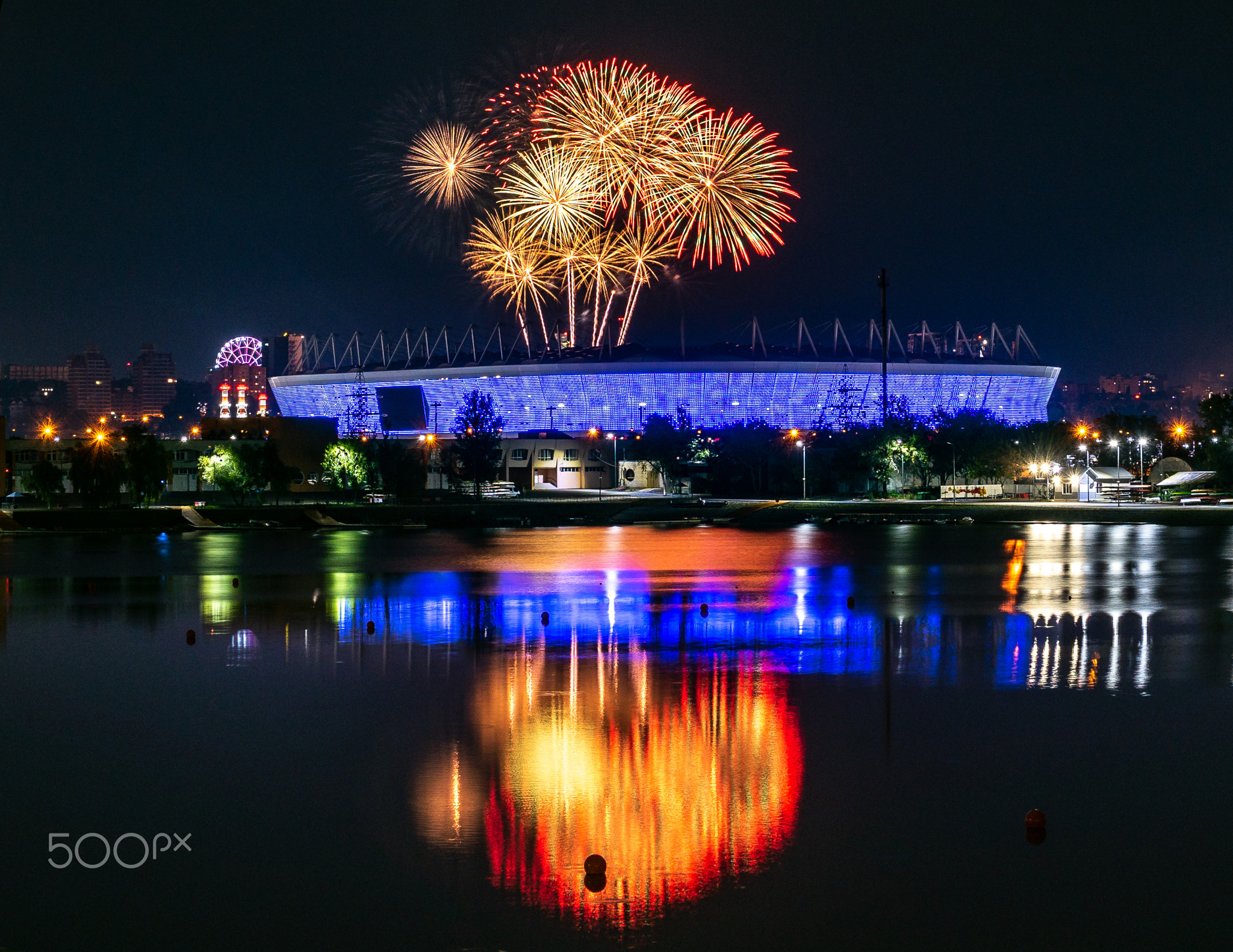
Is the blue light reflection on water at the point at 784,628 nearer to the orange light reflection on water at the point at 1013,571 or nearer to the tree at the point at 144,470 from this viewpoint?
the orange light reflection on water at the point at 1013,571

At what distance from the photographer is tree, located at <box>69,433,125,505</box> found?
6844cm

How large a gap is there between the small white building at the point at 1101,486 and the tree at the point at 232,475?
178 feet

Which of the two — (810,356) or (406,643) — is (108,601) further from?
(810,356)

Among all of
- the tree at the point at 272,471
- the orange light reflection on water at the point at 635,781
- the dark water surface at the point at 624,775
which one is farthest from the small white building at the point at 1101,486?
the orange light reflection on water at the point at 635,781

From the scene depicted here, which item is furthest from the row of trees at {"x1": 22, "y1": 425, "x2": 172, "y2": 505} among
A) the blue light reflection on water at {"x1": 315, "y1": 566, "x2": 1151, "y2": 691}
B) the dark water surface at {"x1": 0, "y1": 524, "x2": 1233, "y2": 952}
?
the dark water surface at {"x1": 0, "y1": 524, "x2": 1233, "y2": 952}

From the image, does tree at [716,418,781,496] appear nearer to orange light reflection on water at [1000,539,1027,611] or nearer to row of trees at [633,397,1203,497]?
row of trees at [633,397,1203,497]

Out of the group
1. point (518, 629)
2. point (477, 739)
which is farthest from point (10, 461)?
point (477, 739)

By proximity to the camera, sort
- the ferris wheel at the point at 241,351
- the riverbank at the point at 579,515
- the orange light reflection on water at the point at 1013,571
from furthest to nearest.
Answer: the ferris wheel at the point at 241,351 < the riverbank at the point at 579,515 < the orange light reflection on water at the point at 1013,571

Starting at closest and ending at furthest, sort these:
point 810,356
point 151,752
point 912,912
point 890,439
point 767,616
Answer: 1. point 912,912
2. point 151,752
3. point 767,616
4. point 890,439
5. point 810,356

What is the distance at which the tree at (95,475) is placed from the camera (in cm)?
6844

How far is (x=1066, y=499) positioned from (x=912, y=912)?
8017 centimetres

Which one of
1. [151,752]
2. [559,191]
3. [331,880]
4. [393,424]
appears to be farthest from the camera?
[393,424]

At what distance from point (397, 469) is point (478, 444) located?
7.75 m

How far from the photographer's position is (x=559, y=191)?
48906mm
